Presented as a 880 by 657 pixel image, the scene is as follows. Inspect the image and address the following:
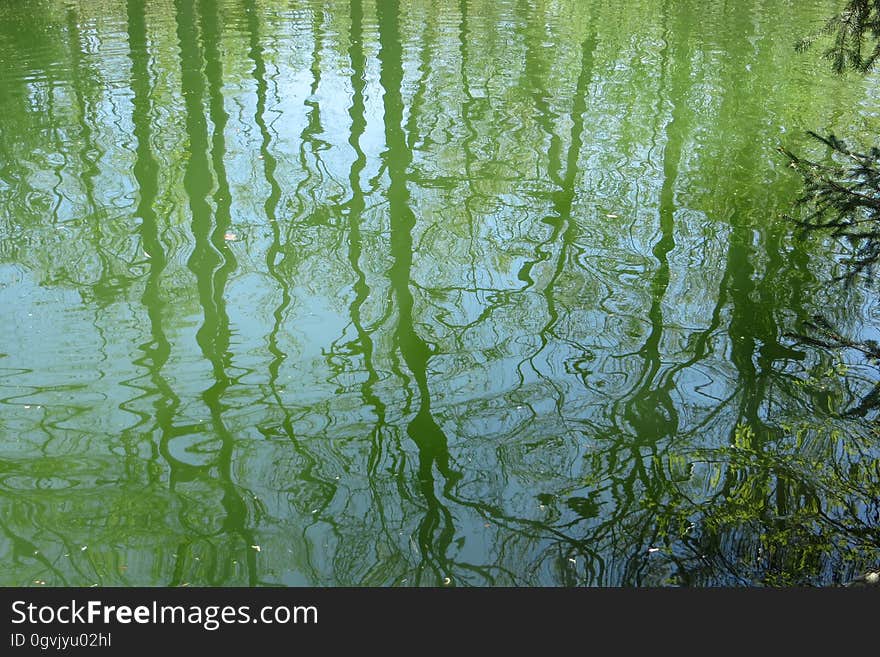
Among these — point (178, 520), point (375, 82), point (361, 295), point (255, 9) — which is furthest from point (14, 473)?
point (255, 9)

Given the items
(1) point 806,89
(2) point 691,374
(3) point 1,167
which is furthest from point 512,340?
(1) point 806,89

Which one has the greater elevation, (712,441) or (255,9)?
(255,9)

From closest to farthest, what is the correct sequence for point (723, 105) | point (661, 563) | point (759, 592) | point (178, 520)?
point (759, 592) → point (661, 563) → point (178, 520) → point (723, 105)

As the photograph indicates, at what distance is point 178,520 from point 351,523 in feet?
2.67

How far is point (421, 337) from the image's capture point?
6.07 meters

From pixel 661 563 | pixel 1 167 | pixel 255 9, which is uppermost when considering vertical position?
pixel 255 9

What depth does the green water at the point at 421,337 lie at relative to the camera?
4242mm

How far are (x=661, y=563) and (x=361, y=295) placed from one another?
10.7 ft

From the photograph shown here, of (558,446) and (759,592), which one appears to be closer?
(759,592)

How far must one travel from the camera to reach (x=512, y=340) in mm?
6020

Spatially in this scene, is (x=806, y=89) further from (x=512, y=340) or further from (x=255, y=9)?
(x=255, y=9)

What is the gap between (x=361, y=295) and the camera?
6.62m

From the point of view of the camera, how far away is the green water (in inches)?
167

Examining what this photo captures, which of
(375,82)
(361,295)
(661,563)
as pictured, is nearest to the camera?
(661,563)
